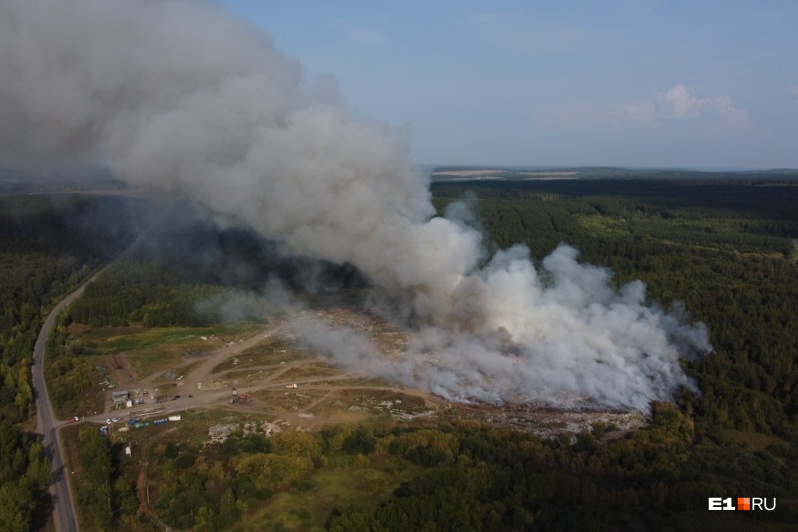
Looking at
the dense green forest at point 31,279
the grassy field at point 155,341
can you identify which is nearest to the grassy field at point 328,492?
the dense green forest at point 31,279

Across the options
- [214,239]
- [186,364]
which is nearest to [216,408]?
[186,364]

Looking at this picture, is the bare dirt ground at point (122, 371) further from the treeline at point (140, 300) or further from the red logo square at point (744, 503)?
the red logo square at point (744, 503)

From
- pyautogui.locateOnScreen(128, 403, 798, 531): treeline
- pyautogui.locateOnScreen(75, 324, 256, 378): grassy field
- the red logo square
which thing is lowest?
the red logo square

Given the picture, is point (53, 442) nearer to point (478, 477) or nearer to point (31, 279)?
point (478, 477)

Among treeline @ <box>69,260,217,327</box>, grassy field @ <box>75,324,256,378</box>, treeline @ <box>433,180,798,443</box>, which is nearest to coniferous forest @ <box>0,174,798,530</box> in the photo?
treeline @ <box>433,180,798,443</box>

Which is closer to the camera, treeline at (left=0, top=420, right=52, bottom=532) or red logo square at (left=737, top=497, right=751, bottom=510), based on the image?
treeline at (left=0, top=420, right=52, bottom=532)

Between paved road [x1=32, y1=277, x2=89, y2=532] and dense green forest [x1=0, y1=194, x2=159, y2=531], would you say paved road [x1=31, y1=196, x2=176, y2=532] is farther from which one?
dense green forest [x1=0, y1=194, x2=159, y2=531]
